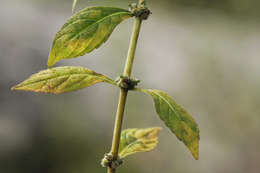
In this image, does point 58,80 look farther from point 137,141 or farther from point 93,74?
point 137,141

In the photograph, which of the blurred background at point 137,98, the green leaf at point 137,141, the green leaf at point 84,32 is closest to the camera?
the green leaf at point 84,32

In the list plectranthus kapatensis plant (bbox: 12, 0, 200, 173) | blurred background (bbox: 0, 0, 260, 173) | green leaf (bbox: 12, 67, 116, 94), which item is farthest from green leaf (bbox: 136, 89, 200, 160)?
blurred background (bbox: 0, 0, 260, 173)

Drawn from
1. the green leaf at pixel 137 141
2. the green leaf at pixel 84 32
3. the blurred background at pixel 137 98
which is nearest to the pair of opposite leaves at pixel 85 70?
the green leaf at pixel 84 32

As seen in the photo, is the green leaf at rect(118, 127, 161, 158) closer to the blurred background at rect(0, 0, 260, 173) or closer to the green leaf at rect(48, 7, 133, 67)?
the green leaf at rect(48, 7, 133, 67)

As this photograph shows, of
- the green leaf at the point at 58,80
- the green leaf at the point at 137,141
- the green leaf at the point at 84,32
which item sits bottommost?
the green leaf at the point at 137,141

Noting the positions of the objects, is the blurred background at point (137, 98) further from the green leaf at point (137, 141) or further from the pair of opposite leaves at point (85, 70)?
the pair of opposite leaves at point (85, 70)

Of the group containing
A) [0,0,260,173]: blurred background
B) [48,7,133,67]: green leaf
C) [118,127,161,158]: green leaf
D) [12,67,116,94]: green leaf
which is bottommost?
[118,127,161,158]: green leaf

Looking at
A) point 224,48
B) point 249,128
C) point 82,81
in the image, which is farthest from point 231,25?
point 82,81
